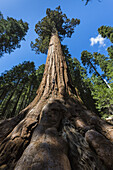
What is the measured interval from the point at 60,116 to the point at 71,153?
55 centimetres

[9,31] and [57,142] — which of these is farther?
[9,31]

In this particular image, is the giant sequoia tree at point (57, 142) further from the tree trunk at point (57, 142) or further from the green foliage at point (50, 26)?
the green foliage at point (50, 26)

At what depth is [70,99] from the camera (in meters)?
1.93

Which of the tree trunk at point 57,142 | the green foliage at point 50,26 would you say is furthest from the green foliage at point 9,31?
the tree trunk at point 57,142

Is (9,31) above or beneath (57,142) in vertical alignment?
above

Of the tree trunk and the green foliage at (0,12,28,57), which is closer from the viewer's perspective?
the tree trunk

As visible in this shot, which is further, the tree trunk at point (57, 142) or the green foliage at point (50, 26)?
the green foliage at point (50, 26)

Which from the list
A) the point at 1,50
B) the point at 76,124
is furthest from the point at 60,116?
the point at 1,50

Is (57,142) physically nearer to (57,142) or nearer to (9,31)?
(57,142)

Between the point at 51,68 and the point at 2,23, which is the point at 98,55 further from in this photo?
the point at 51,68

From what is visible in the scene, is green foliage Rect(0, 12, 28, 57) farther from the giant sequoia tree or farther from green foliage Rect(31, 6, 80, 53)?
the giant sequoia tree

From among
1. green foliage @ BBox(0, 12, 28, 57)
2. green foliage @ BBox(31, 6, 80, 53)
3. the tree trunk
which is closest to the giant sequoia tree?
the tree trunk

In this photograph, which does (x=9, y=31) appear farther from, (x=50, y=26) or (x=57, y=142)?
(x=57, y=142)

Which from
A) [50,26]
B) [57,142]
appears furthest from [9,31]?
[57,142]
